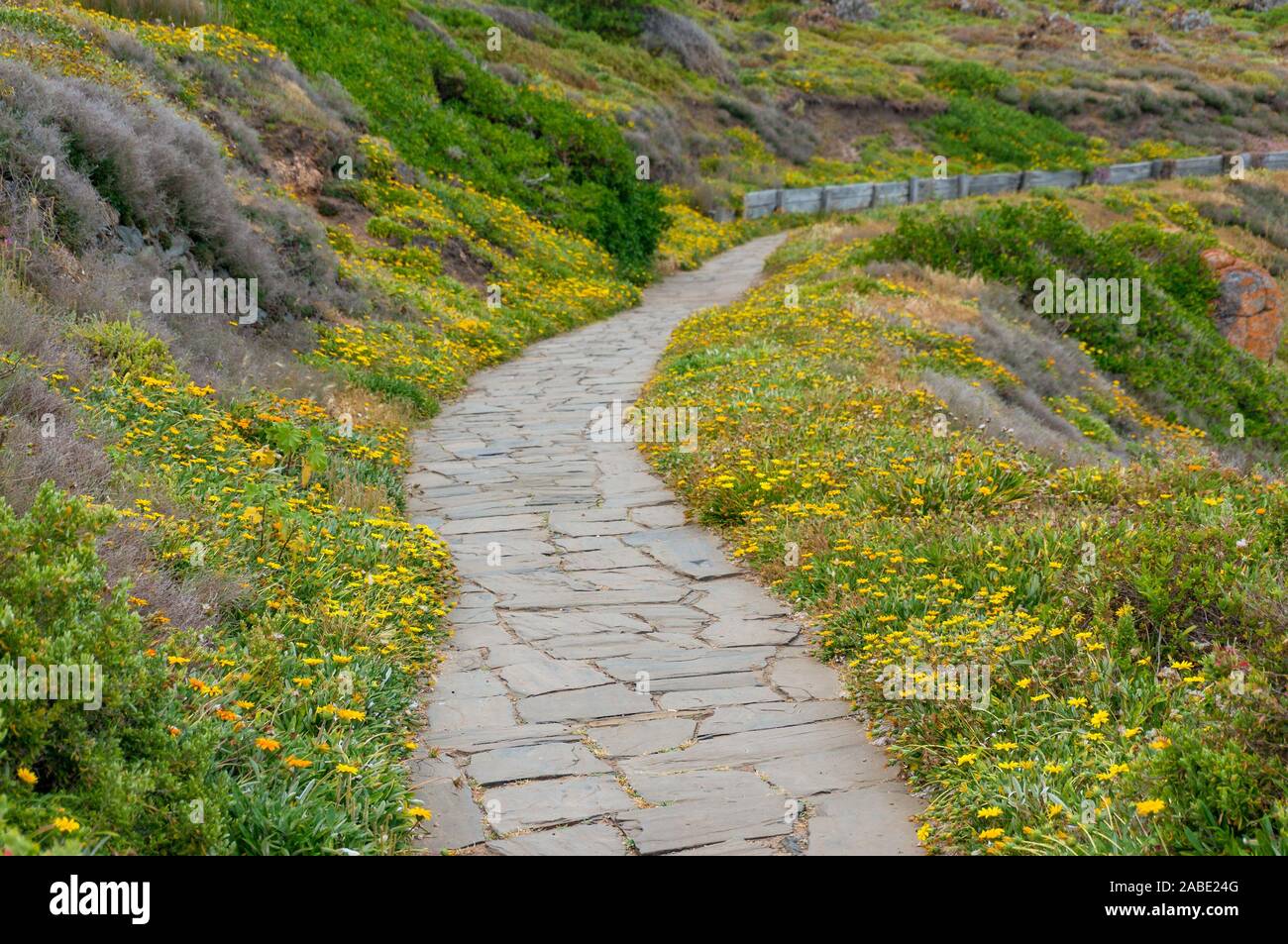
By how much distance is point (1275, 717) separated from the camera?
12.0 feet

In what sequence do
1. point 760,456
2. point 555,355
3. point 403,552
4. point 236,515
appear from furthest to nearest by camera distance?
point 555,355, point 760,456, point 403,552, point 236,515

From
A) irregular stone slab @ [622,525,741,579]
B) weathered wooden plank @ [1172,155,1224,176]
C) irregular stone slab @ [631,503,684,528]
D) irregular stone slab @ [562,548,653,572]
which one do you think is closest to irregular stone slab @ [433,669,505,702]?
irregular stone slab @ [562,548,653,572]

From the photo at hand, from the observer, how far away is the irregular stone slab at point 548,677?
209 inches

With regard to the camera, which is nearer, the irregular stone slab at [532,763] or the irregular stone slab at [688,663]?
the irregular stone slab at [532,763]

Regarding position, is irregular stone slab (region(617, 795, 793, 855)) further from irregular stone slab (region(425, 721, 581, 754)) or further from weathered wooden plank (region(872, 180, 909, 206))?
weathered wooden plank (region(872, 180, 909, 206))

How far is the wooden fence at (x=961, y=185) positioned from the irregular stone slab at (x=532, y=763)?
2328 centimetres

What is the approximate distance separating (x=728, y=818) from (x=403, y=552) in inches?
121

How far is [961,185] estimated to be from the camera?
3016cm

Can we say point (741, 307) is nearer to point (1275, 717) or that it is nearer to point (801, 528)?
point (801, 528)

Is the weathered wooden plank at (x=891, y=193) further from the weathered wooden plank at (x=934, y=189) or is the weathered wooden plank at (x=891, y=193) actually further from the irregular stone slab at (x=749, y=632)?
the irregular stone slab at (x=749, y=632)

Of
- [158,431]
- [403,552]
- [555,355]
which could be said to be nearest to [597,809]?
[403,552]

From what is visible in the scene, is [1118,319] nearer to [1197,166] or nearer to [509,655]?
[509,655]

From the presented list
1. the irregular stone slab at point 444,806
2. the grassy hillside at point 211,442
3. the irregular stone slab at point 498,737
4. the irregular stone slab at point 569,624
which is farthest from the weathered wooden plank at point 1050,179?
the irregular stone slab at point 444,806

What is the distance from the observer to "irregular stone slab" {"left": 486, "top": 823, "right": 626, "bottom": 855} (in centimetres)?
389
